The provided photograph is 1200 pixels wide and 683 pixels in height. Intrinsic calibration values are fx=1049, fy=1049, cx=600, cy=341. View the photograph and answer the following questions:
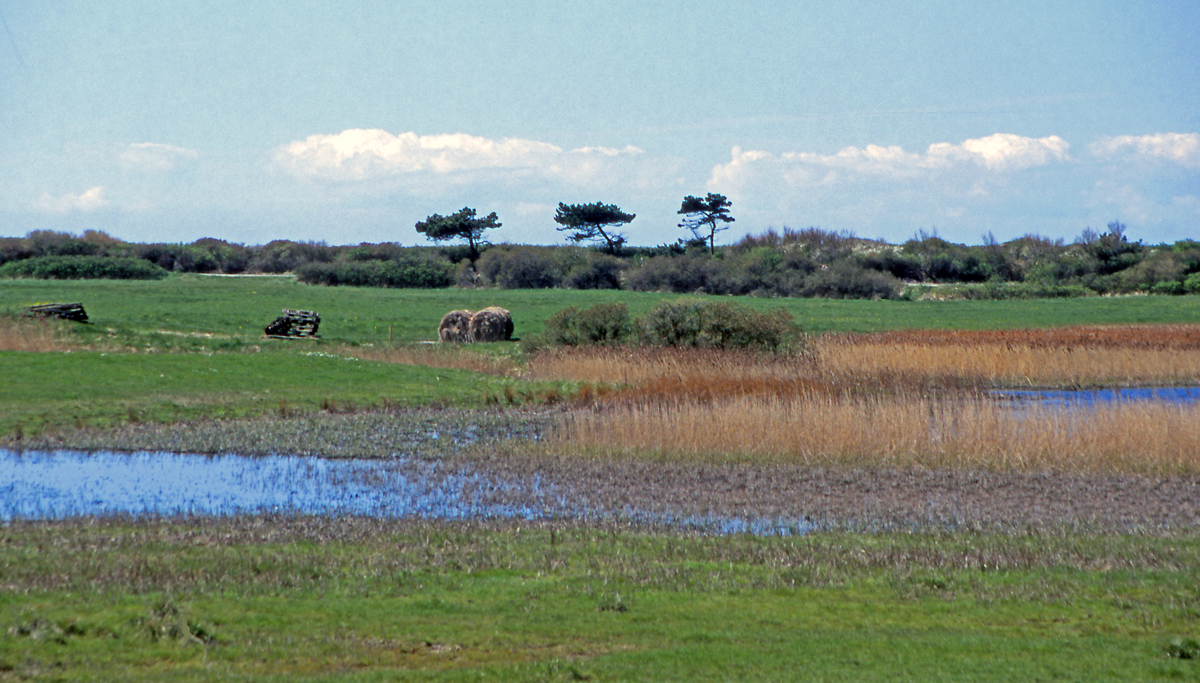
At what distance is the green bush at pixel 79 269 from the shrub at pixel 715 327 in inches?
2133

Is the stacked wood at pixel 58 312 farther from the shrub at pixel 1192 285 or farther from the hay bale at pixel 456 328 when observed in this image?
the shrub at pixel 1192 285

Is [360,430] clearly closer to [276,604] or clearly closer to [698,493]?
[698,493]

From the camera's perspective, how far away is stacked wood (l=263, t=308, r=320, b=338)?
40844 mm

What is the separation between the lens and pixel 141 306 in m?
51.2

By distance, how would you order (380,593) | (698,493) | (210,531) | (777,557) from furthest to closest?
(698,493), (210,531), (777,557), (380,593)

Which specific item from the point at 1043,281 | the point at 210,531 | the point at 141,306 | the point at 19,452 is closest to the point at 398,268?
the point at 141,306

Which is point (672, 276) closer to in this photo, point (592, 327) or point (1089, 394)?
point (592, 327)

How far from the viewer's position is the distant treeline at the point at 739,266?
84.5m

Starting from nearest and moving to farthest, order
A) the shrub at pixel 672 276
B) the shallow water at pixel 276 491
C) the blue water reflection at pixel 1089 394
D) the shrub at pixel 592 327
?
the shallow water at pixel 276 491 → the blue water reflection at pixel 1089 394 → the shrub at pixel 592 327 → the shrub at pixel 672 276

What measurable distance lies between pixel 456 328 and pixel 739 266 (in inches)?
1949

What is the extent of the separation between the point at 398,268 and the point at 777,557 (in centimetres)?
8035

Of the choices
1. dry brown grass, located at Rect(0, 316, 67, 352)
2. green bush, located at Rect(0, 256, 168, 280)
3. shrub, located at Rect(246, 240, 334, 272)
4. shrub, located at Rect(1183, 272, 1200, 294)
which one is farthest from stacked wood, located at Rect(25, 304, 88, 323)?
shrub, located at Rect(1183, 272, 1200, 294)

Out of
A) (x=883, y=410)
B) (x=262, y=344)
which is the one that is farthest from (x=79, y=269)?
(x=883, y=410)

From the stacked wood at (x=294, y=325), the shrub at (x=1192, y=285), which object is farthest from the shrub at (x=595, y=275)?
the stacked wood at (x=294, y=325)
